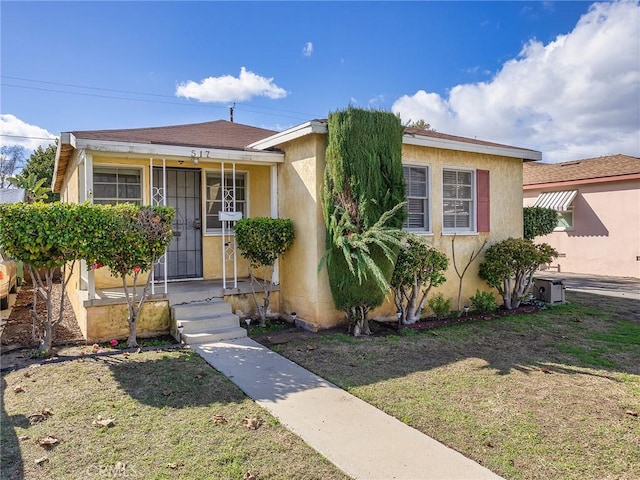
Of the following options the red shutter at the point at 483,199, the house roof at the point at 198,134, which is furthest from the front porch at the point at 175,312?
the red shutter at the point at 483,199

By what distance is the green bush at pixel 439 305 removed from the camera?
29.2 feet

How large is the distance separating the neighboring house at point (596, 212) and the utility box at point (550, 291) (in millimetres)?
7469

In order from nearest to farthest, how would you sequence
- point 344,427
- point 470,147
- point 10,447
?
point 10,447 → point 344,427 → point 470,147

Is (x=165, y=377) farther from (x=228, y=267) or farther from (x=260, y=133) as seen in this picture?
(x=260, y=133)

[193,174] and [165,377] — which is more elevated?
[193,174]

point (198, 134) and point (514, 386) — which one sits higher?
point (198, 134)

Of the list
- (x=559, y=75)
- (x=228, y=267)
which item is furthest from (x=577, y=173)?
(x=228, y=267)

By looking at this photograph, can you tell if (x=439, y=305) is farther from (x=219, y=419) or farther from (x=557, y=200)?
(x=557, y=200)

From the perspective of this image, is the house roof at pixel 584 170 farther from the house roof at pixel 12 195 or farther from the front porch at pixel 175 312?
the house roof at pixel 12 195

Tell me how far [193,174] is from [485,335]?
278 inches

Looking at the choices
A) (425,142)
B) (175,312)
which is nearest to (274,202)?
(175,312)

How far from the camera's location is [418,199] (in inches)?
351

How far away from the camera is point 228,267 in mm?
9648

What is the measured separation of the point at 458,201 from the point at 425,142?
1864mm
